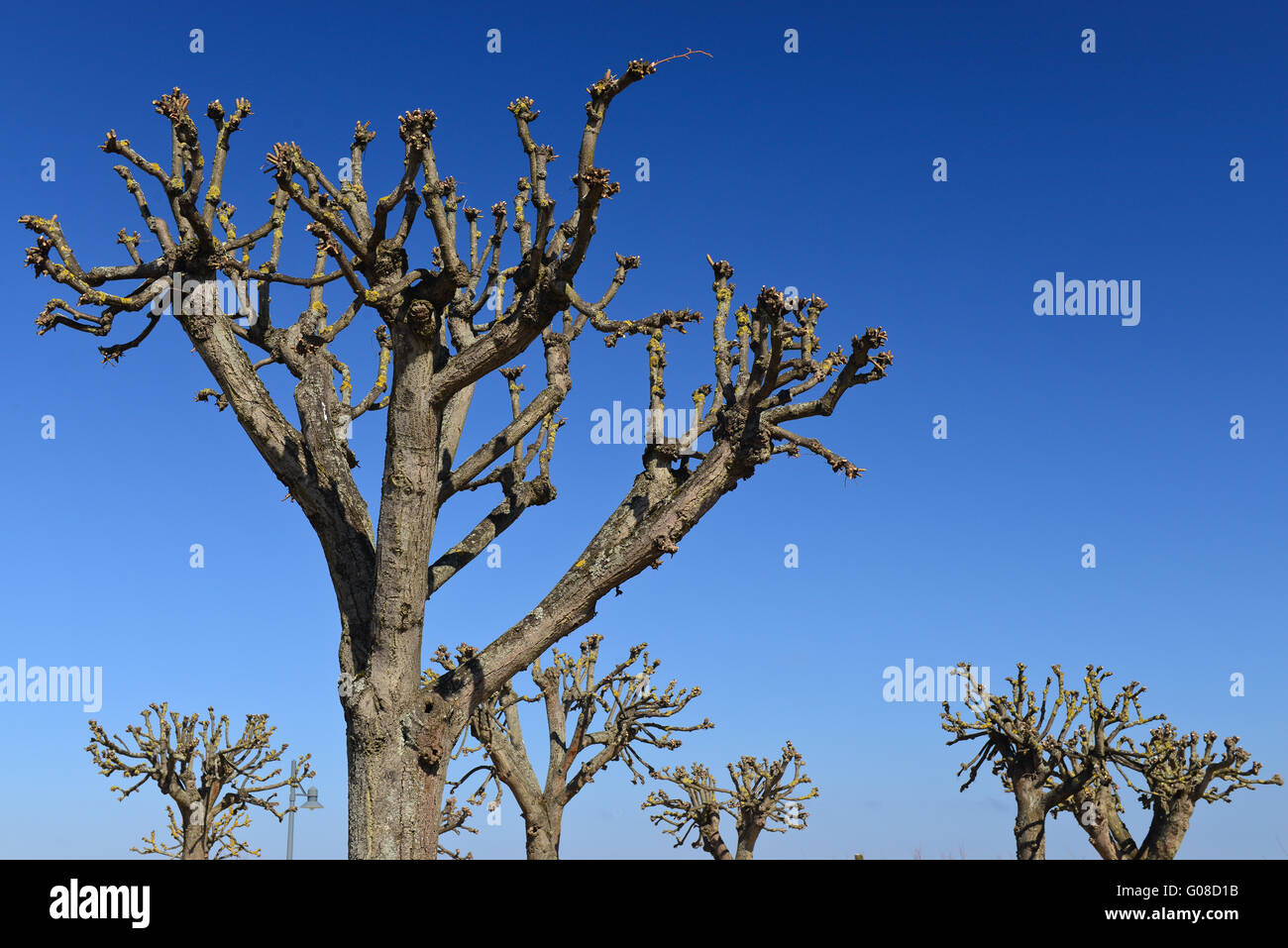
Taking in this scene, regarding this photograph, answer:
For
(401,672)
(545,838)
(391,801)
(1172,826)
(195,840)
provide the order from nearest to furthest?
1. (391,801)
2. (401,672)
3. (545,838)
4. (1172,826)
5. (195,840)

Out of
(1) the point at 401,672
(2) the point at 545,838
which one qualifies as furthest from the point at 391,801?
(2) the point at 545,838

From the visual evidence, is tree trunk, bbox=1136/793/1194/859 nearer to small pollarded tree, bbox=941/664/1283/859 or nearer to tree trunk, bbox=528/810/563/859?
small pollarded tree, bbox=941/664/1283/859

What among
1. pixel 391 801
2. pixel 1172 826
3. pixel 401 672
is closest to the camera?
pixel 391 801

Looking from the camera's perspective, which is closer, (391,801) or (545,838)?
(391,801)

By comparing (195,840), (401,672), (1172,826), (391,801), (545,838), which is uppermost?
(401,672)

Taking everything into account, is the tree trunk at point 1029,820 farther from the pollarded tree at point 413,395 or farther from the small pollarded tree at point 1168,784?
the pollarded tree at point 413,395

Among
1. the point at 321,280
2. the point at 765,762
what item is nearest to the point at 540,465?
the point at 321,280

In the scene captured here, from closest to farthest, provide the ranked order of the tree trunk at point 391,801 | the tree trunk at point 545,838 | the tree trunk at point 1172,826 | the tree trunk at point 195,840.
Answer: the tree trunk at point 391,801, the tree trunk at point 545,838, the tree trunk at point 1172,826, the tree trunk at point 195,840

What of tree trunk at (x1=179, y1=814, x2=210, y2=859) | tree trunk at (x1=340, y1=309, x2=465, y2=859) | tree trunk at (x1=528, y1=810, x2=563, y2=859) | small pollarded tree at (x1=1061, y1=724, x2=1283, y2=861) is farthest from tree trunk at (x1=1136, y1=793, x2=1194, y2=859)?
tree trunk at (x1=179, y1=814, x2=210, y2=859)

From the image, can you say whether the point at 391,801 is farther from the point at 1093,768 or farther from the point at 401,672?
the point at 1093,768

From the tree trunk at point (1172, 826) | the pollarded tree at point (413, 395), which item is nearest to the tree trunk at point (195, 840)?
the pollarded tree at point (413, 395)
